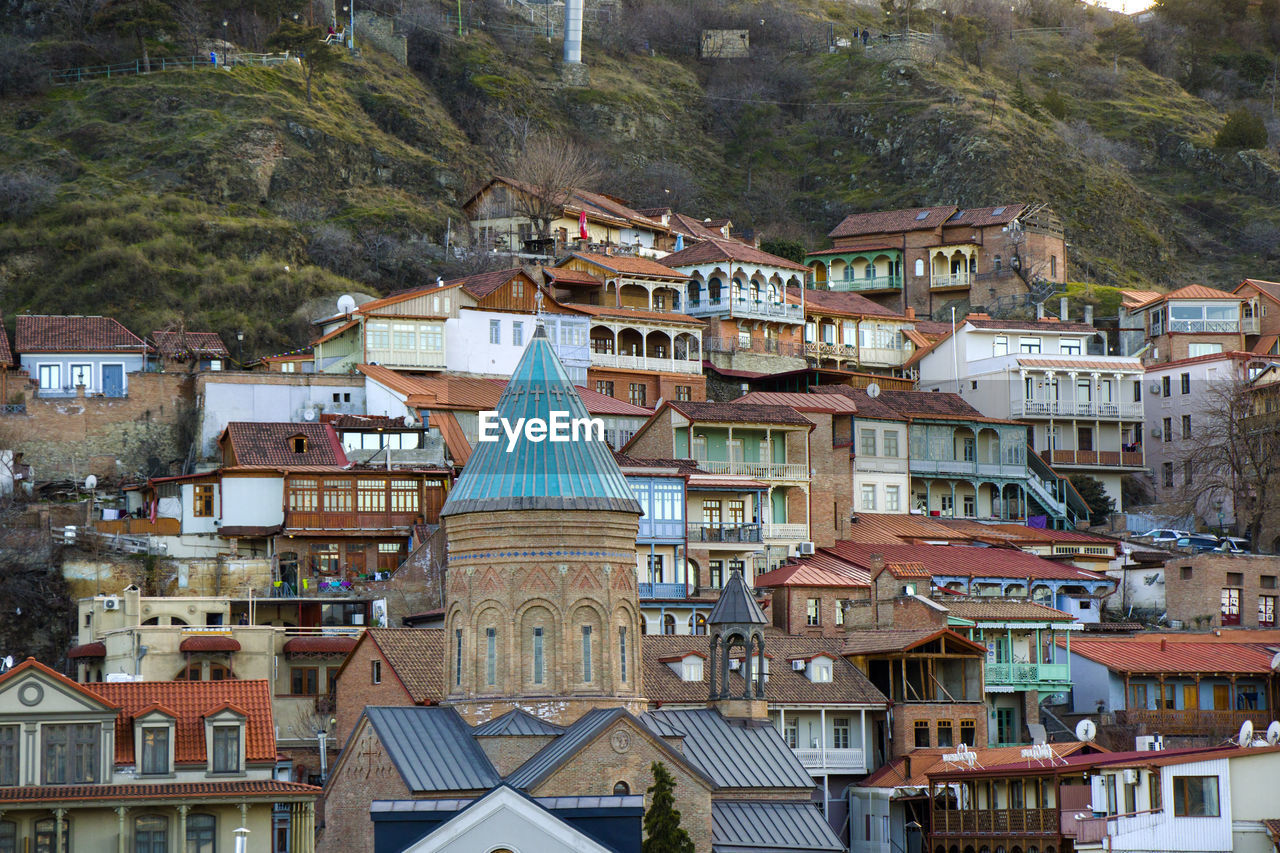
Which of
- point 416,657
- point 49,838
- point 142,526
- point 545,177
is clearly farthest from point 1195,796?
point 545,177

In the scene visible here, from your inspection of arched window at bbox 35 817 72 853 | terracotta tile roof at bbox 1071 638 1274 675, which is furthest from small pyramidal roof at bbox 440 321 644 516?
terracotta tile roof at bbox 1071 638 1274 675

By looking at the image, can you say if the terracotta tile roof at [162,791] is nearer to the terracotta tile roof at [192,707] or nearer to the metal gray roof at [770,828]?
the terracotta tile roof at [192,707]

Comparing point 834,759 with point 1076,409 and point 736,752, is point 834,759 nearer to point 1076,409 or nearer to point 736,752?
point 736,752

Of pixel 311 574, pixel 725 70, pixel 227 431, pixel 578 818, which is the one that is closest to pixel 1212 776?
pixel 578 818

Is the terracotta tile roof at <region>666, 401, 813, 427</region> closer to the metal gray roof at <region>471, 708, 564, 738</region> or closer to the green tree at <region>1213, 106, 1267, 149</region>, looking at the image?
A: the metal gray roof at <region>471, 708, 564, 738</region>

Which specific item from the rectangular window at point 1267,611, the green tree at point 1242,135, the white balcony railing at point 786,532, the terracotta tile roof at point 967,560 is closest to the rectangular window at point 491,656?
the terracotta tile roof at point 967,560

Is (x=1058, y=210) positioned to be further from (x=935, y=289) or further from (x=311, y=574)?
(x=311, y=574)

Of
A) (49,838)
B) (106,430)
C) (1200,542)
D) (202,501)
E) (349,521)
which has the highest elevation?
(106,430)
